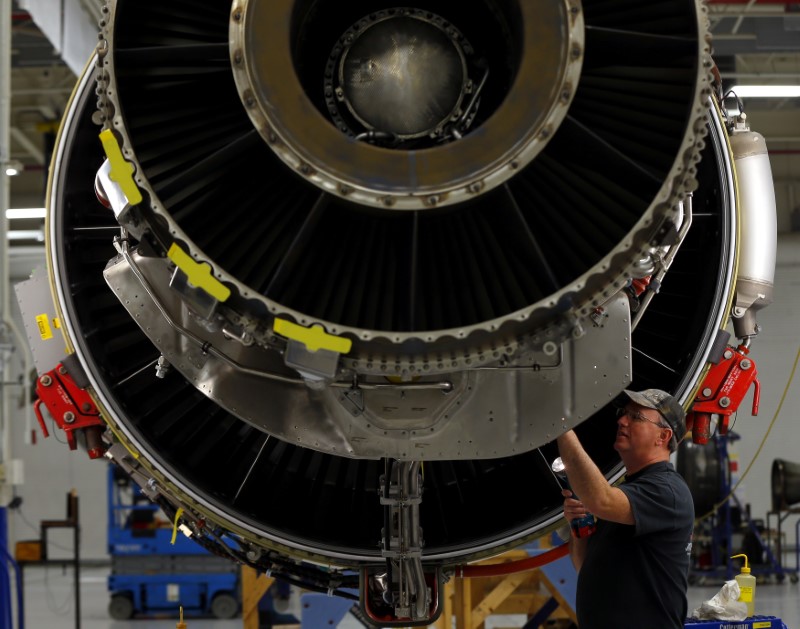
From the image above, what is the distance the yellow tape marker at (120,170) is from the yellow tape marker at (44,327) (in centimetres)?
131

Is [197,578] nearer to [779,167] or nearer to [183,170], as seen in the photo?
[183,170]

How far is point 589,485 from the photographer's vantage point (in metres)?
3.40

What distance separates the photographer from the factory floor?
42.8ft

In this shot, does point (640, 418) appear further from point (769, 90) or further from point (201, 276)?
point (769, 90)

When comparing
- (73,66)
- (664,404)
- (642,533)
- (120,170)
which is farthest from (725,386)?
(73,66)

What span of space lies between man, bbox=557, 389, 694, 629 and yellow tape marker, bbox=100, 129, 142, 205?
1863 mm

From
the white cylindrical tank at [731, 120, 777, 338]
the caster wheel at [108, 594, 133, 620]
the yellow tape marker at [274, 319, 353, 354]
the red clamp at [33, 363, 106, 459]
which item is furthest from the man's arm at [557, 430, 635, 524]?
the caster wheel at [108, 594, 133, 620]

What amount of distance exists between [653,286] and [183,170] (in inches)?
63.1

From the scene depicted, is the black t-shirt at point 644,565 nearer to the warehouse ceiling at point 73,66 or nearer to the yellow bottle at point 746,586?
the yellow bottle at point 746,586

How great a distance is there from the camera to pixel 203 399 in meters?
3.89

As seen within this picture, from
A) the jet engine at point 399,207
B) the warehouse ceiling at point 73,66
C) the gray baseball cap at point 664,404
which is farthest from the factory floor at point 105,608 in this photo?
the jet engine at point 399,207

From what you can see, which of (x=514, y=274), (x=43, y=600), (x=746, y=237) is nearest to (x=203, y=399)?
(x=514, y=274)

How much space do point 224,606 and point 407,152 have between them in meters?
11.9

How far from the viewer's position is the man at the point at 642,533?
3598 millimetres
